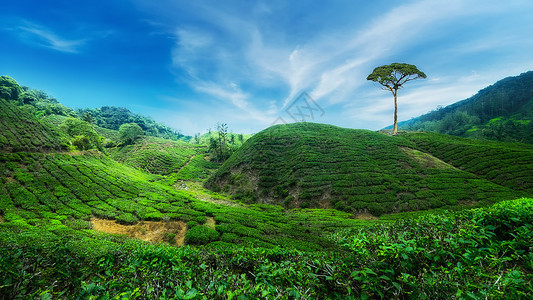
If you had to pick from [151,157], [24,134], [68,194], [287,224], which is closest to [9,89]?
[151,157]

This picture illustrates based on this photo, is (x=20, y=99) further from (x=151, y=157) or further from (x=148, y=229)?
(x=148, y=229)

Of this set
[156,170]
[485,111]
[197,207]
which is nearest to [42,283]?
[197,207]

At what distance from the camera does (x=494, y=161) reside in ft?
69.1

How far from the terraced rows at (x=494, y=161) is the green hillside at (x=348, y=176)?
5.22 feet

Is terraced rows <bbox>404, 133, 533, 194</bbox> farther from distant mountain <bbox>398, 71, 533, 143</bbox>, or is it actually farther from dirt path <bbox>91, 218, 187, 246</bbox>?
distant mountain <bbox>398, 71, 533, 143</bbox>

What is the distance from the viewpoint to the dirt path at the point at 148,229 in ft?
38.2

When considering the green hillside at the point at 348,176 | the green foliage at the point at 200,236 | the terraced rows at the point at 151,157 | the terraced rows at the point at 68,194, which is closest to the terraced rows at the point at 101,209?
the terraced rows at the point at 68,194

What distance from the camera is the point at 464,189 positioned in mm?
17594

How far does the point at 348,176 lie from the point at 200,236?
1939 cm

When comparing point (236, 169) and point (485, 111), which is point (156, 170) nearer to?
point (236, 169)

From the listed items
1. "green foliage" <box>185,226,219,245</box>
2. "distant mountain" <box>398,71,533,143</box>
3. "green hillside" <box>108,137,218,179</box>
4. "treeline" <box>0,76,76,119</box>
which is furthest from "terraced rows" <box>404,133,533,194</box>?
"treeline" <box>0,76,76,119</box>

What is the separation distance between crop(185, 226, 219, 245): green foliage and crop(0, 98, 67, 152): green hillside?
2461cm

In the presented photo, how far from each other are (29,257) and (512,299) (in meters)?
7.84

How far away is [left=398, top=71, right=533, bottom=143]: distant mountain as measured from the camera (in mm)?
62531
